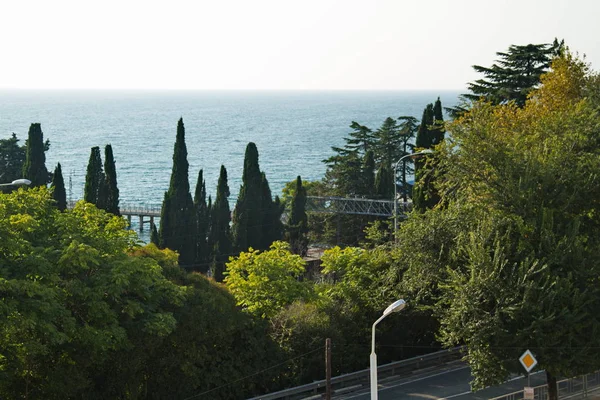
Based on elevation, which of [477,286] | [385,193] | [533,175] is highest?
[533,175]

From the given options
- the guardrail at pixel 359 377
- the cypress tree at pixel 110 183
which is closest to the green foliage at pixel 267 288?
the guardrail at pixel 359 377

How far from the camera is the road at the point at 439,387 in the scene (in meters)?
32.5

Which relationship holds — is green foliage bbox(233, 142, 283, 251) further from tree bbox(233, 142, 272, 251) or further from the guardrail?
the guardrail

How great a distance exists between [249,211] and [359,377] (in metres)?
40.4

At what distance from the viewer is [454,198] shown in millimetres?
40062

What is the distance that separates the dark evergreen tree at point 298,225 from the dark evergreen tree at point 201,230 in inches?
327

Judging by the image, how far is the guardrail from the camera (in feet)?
104

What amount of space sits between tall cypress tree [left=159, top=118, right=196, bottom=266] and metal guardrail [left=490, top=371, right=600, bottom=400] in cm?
4269

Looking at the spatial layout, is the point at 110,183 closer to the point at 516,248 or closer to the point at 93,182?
the point at 93,182

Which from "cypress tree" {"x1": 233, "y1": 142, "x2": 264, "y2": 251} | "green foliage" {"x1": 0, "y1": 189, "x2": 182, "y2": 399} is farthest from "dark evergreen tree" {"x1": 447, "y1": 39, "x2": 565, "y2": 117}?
"green foliage" {"x1": 0, "y1": 189, "x2": 182, "y2": 399}

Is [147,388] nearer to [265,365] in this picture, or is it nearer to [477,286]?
[265,365]

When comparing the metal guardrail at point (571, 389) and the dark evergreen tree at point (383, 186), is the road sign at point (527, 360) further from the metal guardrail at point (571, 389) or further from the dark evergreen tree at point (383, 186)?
the dark evergreen tree at point (383, 186)

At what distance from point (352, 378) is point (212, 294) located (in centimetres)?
655

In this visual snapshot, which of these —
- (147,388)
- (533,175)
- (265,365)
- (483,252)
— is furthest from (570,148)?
(147,388)
